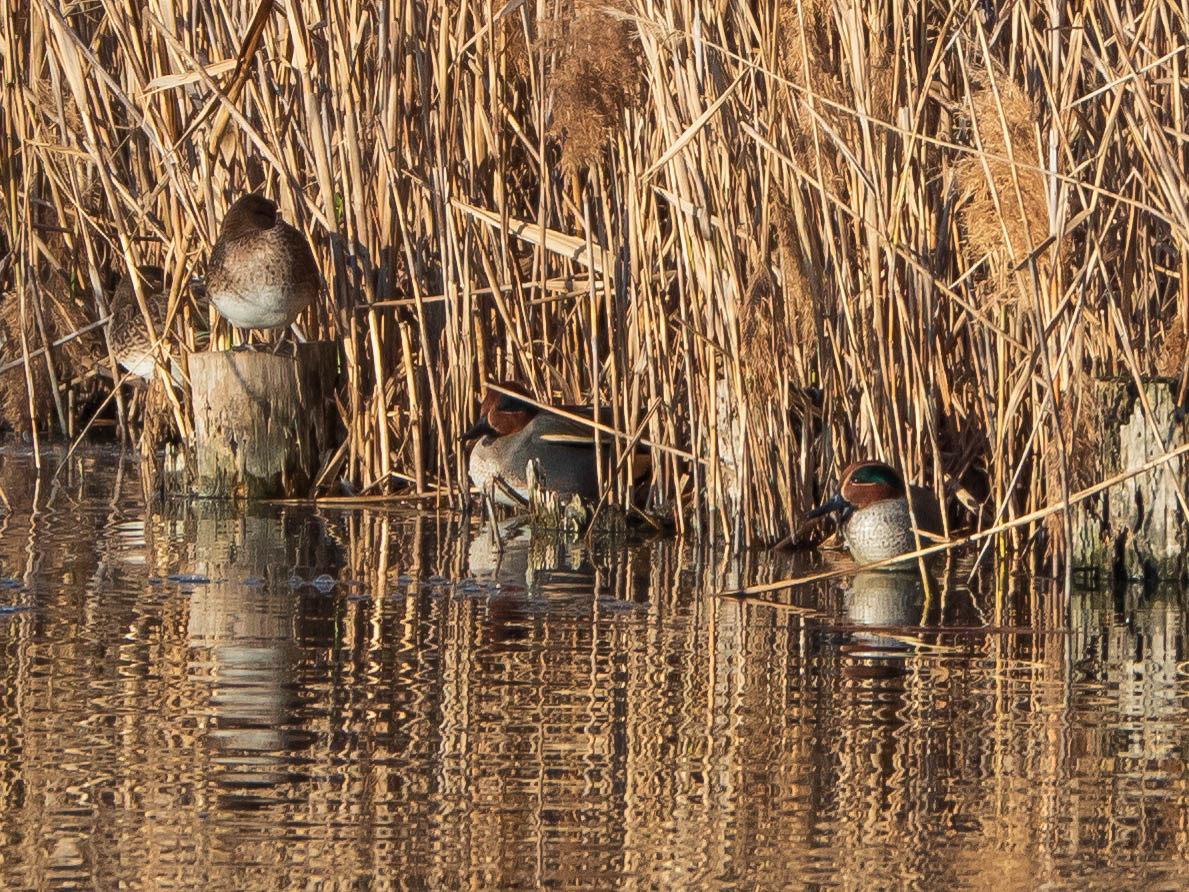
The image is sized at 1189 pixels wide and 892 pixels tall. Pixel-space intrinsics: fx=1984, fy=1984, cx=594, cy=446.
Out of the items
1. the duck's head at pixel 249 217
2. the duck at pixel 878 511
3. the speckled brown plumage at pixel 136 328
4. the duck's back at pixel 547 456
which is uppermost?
the duck's head at pixel 249 217

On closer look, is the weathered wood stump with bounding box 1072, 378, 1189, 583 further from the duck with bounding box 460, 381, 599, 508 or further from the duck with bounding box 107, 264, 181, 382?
the duck with bounding box 107, 264, 181, 382

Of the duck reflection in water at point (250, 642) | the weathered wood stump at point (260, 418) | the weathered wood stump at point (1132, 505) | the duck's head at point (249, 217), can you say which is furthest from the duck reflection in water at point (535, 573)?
the weathered wood stump at point (1132, 505)

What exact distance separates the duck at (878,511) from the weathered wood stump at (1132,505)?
499 millimetres

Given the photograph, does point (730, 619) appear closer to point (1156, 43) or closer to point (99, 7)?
point (1156, 43)

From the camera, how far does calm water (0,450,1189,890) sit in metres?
3.18

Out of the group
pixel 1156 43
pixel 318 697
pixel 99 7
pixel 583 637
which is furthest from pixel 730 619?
pixel 99 7

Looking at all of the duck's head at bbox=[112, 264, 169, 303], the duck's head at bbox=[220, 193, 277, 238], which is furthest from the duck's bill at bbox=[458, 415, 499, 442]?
the duck's head at bbox=[112, 264, 169, 303]

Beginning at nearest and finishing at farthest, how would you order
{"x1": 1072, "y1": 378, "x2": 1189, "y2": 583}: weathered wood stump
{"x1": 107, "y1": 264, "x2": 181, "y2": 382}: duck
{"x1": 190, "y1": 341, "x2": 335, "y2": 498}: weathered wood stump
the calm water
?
the calm water → {"x1": 1072, "y1": 378, "x2": 1189, "y2": 583}: weathered wood stump → {"x1": 190, "y1": 341, "x2": 335, "y2": 498}: weathered wood stump → {"x1": 107, "y1": 264, "x2": 181, "y2": 382}: duck

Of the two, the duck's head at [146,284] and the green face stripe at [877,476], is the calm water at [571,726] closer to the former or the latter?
the green face stripe at [877,476]

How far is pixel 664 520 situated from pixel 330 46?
85.9 inches

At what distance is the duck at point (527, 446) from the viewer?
24.2ft

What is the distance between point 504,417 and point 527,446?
16 centimetres

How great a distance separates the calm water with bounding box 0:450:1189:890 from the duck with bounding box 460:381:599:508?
2.72ft

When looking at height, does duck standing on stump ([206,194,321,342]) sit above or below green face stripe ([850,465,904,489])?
above
